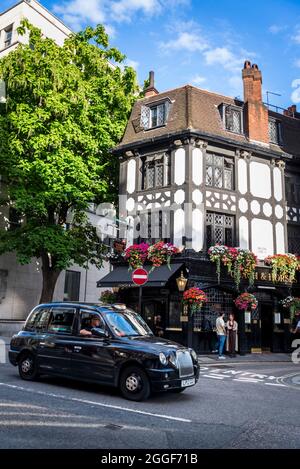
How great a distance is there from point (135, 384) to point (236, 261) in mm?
11499

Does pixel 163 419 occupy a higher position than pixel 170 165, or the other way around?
pixel 170 165

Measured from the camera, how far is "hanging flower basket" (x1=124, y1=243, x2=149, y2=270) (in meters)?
18.9

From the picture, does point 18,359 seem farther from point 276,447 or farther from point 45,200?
point 45,200

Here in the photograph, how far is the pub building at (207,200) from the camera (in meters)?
18.4

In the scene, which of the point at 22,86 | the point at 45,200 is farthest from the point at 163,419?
the point at 22,86

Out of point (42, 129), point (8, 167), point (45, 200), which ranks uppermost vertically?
point (42, 129)

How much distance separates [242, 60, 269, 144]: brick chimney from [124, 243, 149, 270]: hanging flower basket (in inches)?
323

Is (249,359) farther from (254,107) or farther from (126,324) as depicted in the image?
(254,107)

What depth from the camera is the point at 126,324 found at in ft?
29.7

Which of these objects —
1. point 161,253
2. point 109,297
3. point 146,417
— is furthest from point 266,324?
point 146,417

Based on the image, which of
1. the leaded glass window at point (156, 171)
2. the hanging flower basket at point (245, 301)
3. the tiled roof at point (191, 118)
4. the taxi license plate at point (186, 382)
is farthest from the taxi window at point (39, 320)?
the tiled roof at point (191, 118)

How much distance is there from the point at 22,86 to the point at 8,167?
4183 millimetres

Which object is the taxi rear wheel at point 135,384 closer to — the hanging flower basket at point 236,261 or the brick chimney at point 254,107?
the hanging flower basket at point 236,261

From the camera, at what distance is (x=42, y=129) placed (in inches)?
763
